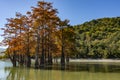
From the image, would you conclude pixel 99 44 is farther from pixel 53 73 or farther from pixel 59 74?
pixel 59 74

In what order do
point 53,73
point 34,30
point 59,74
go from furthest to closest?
1. point 34,30
2. point 53,73
3. point 59,74

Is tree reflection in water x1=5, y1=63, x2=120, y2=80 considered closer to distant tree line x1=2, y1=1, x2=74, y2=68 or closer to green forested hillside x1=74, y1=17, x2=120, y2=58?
distant tree line x1=2, y1=1, x2=74, y2=68

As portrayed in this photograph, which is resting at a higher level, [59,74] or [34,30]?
[34,30]

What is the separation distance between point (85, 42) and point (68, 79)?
76609 millimetres

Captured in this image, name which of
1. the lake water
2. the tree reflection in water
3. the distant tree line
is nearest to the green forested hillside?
the distant tree line

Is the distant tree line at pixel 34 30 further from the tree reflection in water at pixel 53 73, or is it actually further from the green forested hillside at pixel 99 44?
the green forested hillside at pixel 99 44

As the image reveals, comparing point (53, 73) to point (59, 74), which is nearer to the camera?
point (59, 74)

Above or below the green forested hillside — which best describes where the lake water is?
below

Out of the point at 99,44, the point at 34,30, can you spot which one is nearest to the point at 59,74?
the point at 34,30

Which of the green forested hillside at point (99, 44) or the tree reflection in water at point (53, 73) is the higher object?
the green forested hillside at point (99, 44)

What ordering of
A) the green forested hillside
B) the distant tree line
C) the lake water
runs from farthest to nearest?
the green forested hillside, the distant tree line, the lake water

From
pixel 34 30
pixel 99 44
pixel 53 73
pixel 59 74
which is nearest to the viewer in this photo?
pixel 59 74

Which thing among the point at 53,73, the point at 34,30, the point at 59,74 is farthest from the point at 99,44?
the point at 59,74

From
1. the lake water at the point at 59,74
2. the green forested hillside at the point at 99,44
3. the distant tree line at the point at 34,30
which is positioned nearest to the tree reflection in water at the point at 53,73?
the lake water at the point at 59,74
